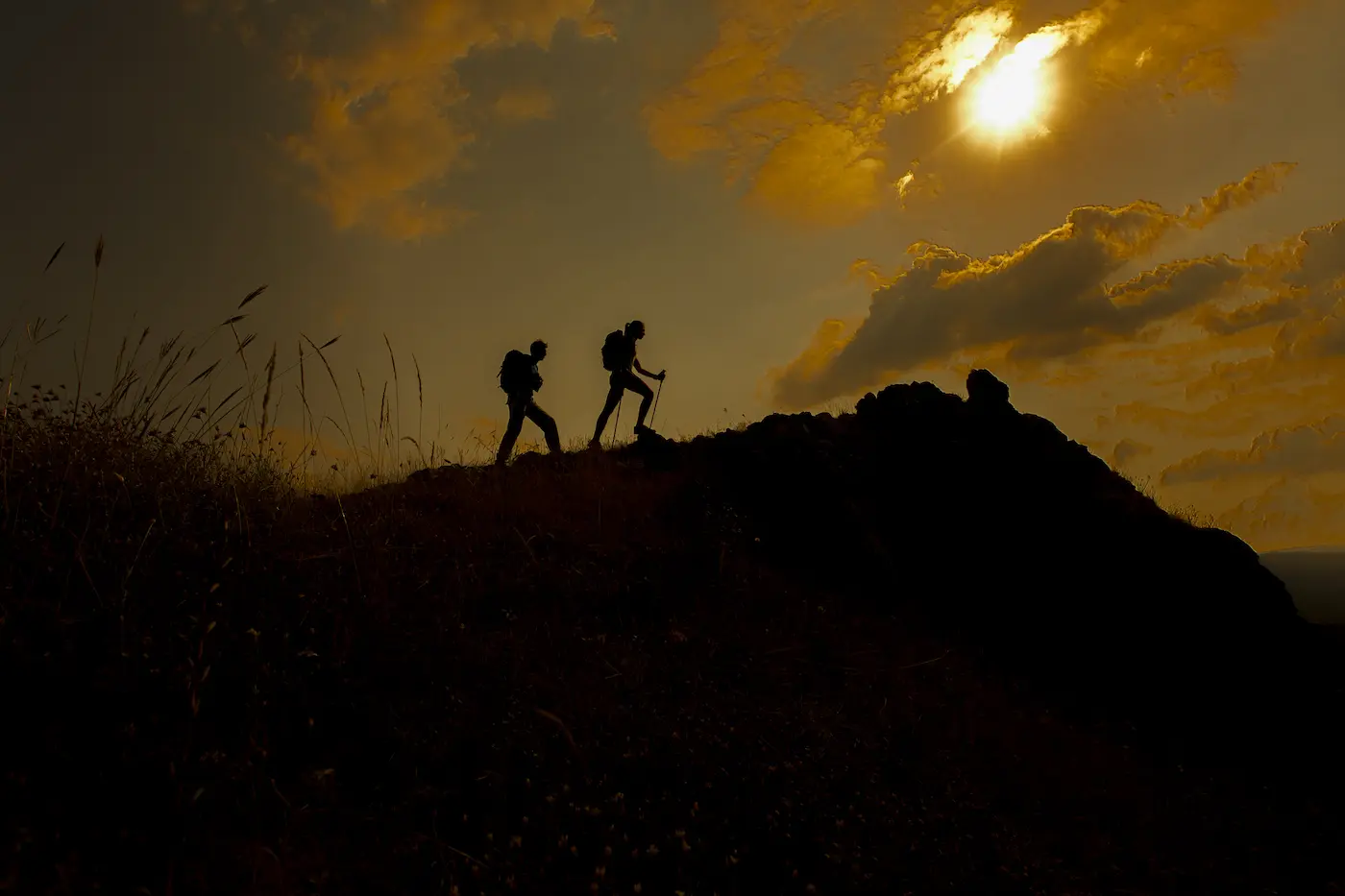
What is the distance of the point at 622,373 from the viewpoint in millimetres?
13758

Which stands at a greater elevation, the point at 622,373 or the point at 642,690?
the point at 622,373

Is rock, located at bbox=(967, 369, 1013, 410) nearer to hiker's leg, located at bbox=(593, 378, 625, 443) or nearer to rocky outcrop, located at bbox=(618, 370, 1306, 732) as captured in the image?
rocky outcrop, located at bbox=(618, 370, 1306, 732)

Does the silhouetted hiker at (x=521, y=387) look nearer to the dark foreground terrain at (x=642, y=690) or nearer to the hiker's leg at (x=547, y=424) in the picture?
the hiker's leg at (x=547, y=424)

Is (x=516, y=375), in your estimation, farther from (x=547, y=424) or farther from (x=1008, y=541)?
(x=1008, y=541)

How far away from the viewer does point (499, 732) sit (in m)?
4.95

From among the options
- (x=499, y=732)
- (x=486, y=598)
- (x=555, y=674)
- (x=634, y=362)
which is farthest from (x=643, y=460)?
(x=499, y=732)

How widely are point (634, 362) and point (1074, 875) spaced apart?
412 inches

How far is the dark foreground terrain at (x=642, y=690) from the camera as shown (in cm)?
403

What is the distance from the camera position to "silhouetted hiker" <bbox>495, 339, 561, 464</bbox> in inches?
512

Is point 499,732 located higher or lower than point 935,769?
higher

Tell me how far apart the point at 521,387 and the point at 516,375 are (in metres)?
0.23

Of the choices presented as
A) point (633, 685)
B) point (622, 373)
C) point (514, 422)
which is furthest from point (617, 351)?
point (633, 685)

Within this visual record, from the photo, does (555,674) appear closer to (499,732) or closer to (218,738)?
(499,732)

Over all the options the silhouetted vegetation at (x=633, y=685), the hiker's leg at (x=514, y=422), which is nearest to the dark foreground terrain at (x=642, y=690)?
the silhouetted vegetation at (x=633, y=685)
